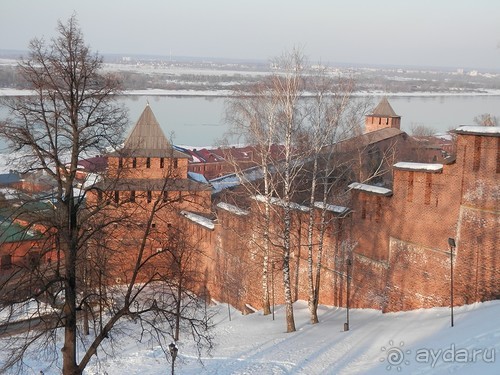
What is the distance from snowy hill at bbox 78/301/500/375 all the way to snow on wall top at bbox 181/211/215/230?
16.3 ft

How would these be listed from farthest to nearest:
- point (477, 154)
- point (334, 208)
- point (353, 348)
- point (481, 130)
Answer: point (334, 208)
point (477, 154)
point (481, 130)
point (353, 348)

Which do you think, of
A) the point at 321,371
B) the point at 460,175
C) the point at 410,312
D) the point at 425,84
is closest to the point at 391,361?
the point at 321,371

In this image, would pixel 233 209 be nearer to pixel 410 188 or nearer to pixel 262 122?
pixel 262 122

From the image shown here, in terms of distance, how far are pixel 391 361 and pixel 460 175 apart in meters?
3.68

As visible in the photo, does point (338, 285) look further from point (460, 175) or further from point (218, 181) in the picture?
point (218, 181)

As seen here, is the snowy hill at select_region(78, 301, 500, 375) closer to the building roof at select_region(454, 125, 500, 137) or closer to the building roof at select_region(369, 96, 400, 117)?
the building roof at select_region(454, 125, 500, 137)

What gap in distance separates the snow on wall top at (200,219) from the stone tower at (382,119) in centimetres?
2082

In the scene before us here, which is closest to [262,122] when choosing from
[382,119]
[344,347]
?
[344,347]

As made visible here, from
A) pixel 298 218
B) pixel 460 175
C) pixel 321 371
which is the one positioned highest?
pixel 460 175

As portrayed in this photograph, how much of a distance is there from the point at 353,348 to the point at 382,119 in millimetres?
29504

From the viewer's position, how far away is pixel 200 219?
18828mm

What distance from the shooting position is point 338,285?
43.8 feet

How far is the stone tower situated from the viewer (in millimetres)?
37719

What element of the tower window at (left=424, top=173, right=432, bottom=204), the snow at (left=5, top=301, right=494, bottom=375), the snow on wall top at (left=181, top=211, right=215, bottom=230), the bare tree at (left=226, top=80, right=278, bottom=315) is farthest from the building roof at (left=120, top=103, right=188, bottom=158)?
the tower window at (left=424, top=173, right=432, bottom=204)
